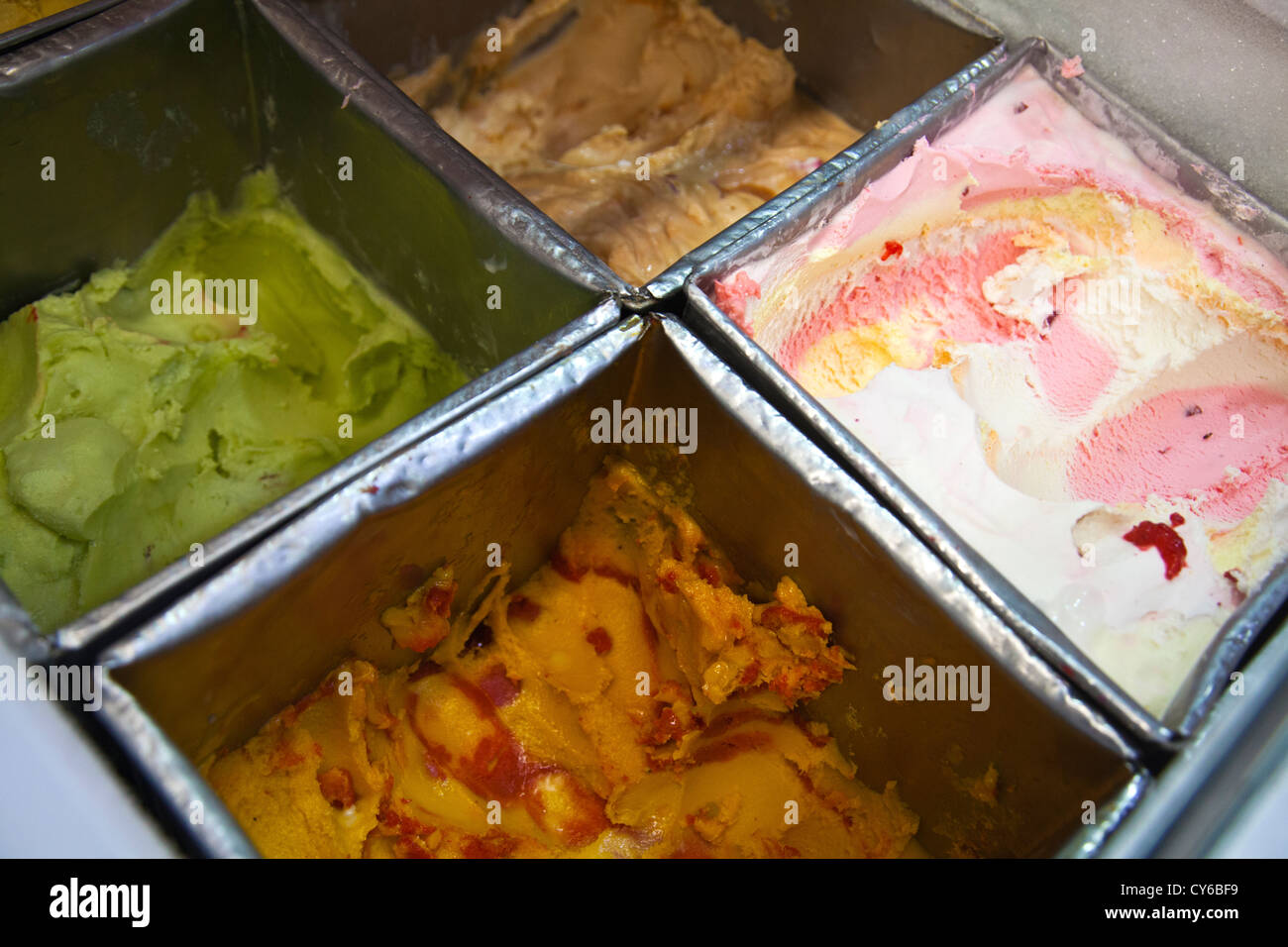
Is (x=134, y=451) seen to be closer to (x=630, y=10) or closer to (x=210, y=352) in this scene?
(x=210, y=352)

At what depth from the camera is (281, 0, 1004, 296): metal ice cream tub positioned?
166 cm

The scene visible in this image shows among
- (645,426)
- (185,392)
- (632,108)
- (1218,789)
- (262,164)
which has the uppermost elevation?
(632,108)

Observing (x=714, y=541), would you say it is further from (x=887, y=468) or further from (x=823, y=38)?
(x=823, y=38)

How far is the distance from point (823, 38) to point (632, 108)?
1.22 feet

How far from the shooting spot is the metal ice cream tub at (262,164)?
1.28 meters

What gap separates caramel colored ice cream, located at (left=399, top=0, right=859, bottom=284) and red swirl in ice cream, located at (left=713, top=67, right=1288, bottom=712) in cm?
44

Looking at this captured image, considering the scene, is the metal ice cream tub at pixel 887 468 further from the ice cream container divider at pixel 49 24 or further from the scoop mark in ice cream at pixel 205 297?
the ice cream container divider at pixel 49 24

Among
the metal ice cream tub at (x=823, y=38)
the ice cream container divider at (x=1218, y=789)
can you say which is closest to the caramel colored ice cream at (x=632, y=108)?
the metal ice cream tub at (x=823, y=38)

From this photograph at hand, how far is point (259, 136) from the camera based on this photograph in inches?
60.6

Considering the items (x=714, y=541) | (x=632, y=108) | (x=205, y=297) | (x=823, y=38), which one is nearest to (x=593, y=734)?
(x=714, y=541)

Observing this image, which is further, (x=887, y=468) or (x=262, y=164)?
(x=262, y=164)

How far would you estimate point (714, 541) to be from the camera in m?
1.30

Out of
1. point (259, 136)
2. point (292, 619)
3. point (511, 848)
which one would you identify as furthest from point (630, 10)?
point (511, 848)

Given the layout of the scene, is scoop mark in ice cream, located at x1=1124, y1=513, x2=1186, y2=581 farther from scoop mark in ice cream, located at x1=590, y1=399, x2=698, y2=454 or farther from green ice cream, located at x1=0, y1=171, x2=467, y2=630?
green ice cream, located at x1=0, y1=171, x2=467, y2=630
